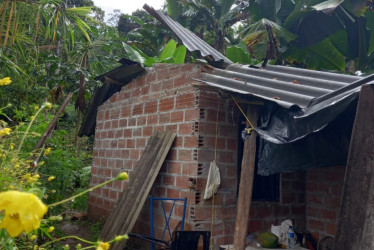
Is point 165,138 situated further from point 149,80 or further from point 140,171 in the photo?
point 149,80

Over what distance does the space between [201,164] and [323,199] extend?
6.31ft

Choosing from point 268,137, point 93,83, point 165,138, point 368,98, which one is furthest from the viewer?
point 93,83

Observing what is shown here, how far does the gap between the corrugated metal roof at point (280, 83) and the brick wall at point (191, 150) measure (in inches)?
12.4

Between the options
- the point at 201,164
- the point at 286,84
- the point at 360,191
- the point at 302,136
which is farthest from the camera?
the point at 201,164

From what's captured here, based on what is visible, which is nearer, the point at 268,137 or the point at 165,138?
the point at 268,137

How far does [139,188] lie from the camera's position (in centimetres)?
471

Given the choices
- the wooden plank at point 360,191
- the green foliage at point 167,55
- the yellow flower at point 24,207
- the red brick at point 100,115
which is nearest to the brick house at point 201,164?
the green foliage at point 167,55

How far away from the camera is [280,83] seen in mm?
3848

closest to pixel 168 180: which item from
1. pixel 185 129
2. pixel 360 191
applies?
pixel 185 129

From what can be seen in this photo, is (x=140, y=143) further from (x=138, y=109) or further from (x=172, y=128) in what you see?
(x=172, y=128)

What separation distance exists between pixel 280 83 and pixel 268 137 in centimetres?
80

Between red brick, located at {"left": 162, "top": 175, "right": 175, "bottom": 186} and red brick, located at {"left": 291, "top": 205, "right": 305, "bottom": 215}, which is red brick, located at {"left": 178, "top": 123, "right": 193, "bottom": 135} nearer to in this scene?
red brick, located at {"left": 162, "top": 175, "right": 175, "bottom": 186}

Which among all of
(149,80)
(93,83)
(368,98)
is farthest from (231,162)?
(93,83)

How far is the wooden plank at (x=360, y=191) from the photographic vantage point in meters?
1.90
